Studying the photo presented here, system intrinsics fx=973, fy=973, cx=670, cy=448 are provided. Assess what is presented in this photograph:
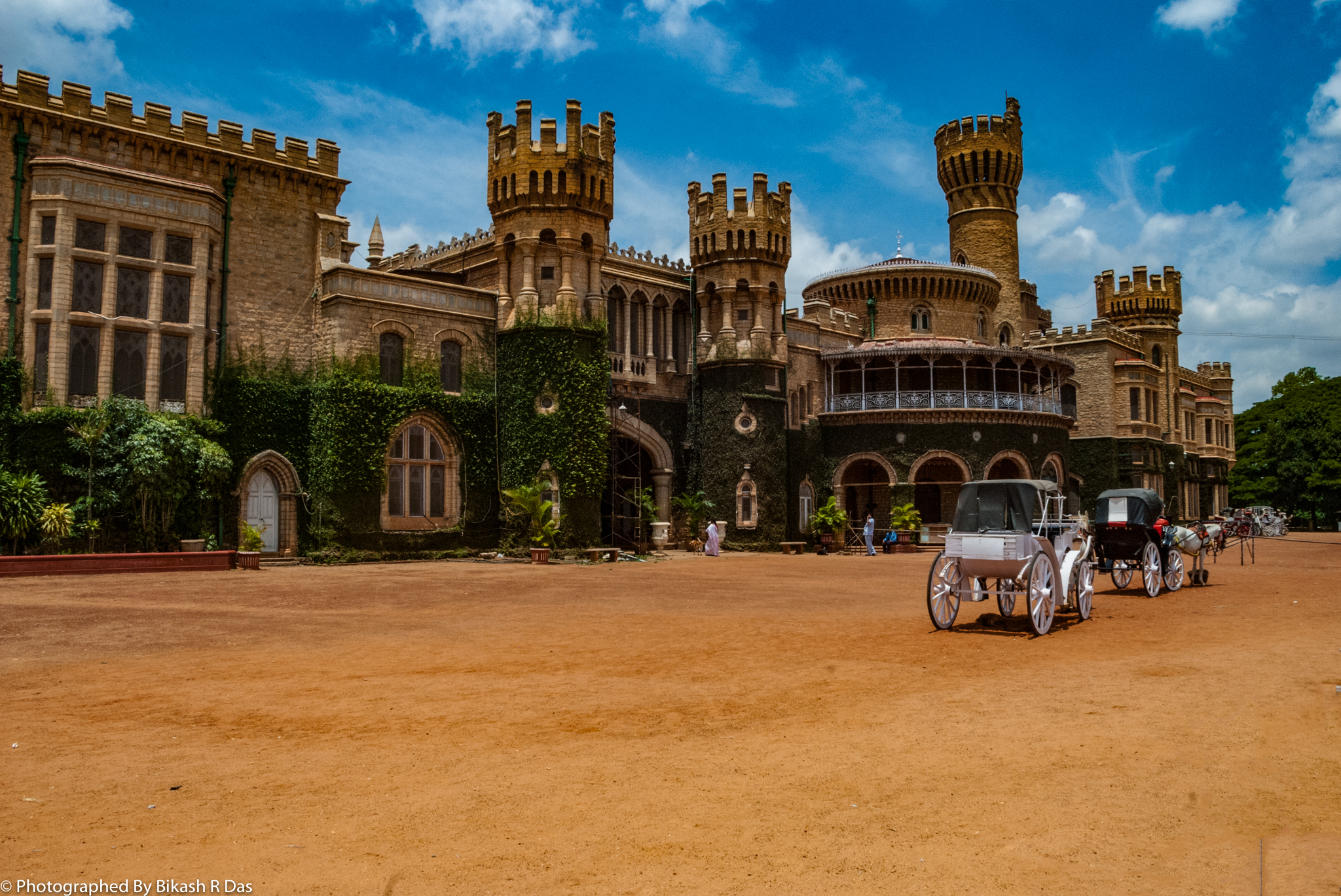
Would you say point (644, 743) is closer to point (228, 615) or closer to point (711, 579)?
point (228, 615)

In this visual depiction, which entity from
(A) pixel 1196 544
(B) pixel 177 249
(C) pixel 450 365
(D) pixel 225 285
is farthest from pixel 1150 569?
(B) pixel 177 249

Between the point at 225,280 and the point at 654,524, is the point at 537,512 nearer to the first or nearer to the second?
the point at 654,524

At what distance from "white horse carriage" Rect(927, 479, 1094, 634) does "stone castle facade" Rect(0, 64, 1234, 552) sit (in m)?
17.5

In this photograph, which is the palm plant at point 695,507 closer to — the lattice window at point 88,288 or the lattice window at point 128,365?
the lattice window at point 128,365

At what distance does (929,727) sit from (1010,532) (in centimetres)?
595

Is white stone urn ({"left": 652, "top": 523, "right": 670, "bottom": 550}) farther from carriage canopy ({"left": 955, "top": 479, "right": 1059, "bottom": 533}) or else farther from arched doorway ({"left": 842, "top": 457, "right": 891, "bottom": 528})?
carriage canopy ({"left": 955, "top": 479, "right": 1059, "bottom": 533})

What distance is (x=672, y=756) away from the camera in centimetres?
667

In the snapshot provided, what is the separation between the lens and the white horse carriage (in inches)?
497

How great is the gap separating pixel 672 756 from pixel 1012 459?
113 ft

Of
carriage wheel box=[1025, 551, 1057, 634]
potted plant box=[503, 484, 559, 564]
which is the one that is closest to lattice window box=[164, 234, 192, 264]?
potted plant box=[503, 484, 559, 564]

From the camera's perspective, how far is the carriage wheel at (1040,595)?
12562 mm

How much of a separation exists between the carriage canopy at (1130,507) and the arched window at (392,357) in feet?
63.5

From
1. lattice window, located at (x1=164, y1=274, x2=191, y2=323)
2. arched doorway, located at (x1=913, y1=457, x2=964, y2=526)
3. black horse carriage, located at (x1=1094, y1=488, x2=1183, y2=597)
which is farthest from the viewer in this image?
arched doorway, located at (x1=913, y1=457, x2=964, y2=526)

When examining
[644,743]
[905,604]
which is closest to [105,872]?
[644,743]
